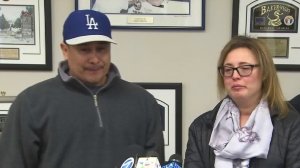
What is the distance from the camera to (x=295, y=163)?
3.90ft

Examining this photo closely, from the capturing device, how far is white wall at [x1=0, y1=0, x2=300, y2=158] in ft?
5.95

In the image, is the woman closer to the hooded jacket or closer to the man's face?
the hooded jacket

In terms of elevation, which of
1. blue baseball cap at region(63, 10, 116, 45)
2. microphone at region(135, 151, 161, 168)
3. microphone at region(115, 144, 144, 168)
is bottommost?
microphone at region(115, 144, 144, 168)

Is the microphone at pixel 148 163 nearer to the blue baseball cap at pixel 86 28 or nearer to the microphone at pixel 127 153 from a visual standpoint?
the microphone at pixel 127 153

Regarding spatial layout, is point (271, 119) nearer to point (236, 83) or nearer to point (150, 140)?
point (236, 83)

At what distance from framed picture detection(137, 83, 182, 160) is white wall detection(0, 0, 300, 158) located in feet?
0.11

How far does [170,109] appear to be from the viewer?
1.86m

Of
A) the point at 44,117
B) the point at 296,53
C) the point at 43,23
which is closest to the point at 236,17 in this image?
the point at 296,53

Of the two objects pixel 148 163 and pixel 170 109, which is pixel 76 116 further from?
pixel 170 109

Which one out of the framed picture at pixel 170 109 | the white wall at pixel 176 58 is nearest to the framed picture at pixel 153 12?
the white wall at pixel 176 58


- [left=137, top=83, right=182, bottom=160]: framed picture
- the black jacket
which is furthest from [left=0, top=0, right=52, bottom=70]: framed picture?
the black jacket

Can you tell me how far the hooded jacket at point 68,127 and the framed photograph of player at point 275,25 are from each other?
80cm

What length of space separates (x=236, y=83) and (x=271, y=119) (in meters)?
0.18

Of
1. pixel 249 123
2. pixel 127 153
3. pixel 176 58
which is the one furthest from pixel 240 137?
pixel 176 58
